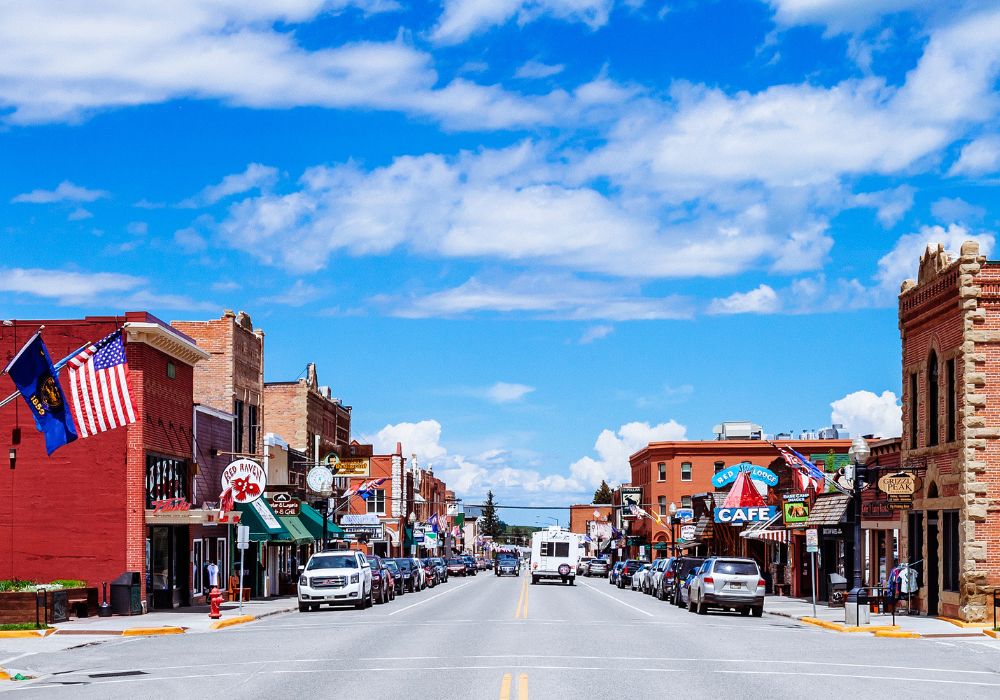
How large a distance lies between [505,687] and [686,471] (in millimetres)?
90261

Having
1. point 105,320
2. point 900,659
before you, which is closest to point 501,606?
point 105,320

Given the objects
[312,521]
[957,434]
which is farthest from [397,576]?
[957,434]

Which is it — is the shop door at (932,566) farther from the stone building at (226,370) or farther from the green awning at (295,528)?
the stone building at (226,370)

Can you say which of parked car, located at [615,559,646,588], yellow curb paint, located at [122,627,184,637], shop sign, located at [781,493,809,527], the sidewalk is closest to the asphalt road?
the sidewalk

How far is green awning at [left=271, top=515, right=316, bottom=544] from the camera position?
5106 centimetres

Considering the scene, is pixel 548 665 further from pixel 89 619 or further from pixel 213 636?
pixel 89 619

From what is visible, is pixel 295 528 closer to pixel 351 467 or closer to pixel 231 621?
pixel 351 467

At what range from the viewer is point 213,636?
28750 mm

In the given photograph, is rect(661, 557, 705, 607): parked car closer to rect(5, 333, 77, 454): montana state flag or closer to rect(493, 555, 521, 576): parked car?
rect(5, 333, 77, 454): montana state flag

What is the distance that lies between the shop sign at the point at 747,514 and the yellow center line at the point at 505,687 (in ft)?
124

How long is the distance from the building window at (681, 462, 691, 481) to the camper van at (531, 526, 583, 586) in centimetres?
2875

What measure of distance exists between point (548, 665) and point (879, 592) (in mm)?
22273

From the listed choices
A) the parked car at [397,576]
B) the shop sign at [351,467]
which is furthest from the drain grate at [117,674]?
the shop sign at [351,467]

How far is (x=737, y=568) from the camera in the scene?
3950 cm
